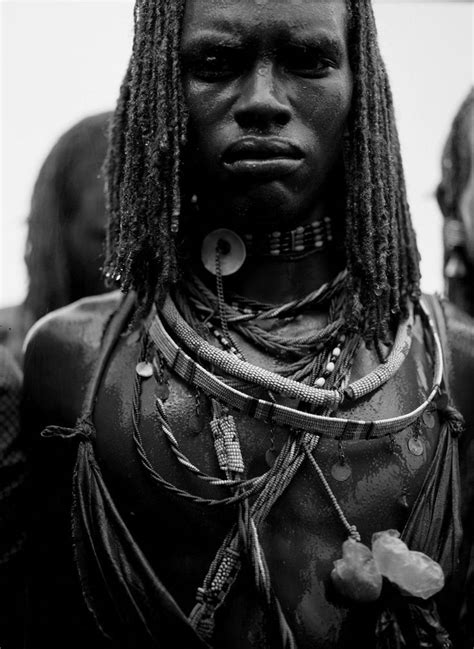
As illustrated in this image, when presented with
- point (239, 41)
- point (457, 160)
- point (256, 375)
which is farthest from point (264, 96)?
point (457, 160)

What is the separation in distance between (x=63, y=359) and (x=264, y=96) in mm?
771

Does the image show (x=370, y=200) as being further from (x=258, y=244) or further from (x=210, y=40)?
(x=210, y=40)

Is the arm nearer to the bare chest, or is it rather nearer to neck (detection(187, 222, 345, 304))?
the bare chest

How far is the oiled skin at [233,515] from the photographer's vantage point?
6.46ft

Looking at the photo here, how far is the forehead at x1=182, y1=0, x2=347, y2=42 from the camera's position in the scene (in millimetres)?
1971

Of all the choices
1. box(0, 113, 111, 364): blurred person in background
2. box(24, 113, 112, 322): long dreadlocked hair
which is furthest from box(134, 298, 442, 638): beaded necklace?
→ box(24, 113, 112, 322): long dreadlocked hair

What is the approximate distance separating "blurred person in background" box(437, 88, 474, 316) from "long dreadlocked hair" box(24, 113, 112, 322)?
1251 millimetres

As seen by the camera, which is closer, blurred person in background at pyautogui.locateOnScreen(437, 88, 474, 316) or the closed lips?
the closed lips

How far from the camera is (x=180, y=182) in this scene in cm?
215

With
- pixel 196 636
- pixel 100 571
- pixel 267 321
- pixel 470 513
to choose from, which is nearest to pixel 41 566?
pixel 100 571

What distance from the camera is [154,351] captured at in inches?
85.5

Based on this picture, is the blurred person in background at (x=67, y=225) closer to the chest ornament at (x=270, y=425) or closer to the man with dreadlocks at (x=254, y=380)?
the man with dreadlocks at (x=254, y=380)

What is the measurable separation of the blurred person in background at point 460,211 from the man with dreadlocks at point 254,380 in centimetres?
122

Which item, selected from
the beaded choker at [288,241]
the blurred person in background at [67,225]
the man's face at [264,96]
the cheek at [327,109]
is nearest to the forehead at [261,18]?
the man's face at [264,96]
